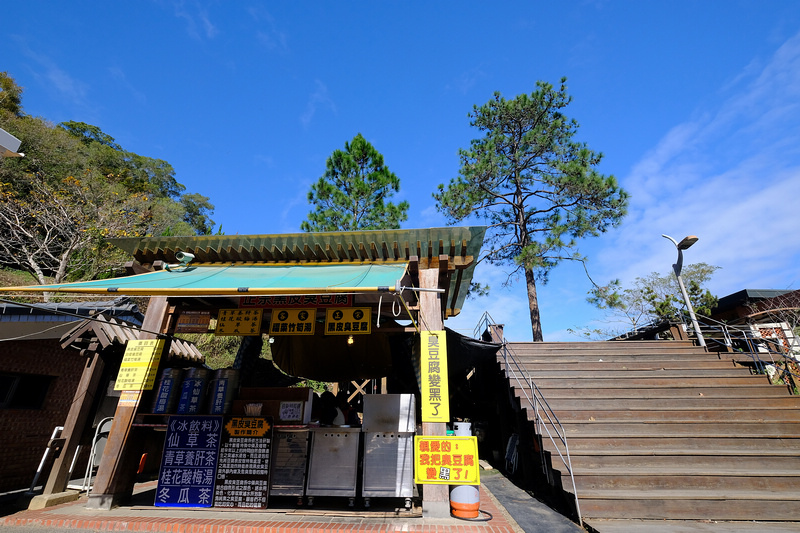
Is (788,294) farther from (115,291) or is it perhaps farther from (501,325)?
(115,291)

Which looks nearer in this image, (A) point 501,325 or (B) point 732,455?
(B) point 732,455

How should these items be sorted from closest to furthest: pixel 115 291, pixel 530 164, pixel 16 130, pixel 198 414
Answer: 1. pixel 115 291
2. pixel 198 414
3. pixel 530 164
4. pixel 16 130

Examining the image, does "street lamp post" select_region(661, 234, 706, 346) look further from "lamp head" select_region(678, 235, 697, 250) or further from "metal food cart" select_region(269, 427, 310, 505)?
"metal food cart" select_region(269, 427, 310, 505)

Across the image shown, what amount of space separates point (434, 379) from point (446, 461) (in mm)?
1167

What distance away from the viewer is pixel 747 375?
8.12 m

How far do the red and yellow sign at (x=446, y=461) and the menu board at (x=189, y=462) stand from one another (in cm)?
366

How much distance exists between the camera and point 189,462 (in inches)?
244

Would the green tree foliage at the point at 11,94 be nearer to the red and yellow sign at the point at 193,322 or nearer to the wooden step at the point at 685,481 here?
the red and yellow sign at the point at 193,322

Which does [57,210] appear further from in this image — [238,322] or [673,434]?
[673,434]

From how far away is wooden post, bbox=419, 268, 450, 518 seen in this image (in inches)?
203

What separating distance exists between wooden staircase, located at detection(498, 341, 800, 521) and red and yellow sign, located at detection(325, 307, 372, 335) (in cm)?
392

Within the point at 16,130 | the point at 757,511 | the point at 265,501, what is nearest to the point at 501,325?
the point at 757,511

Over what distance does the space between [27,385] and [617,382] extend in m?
13.4

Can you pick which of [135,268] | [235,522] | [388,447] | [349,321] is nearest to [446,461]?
[388,447]
